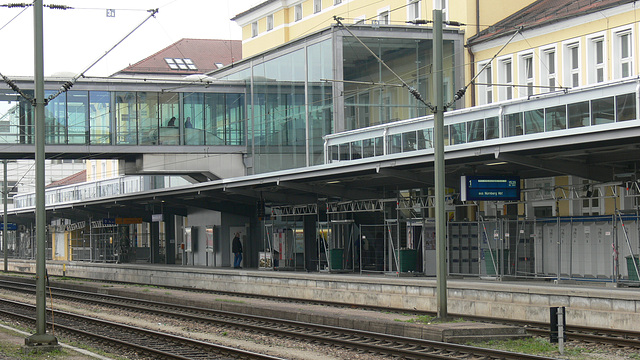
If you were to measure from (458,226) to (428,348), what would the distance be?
43.5 feet

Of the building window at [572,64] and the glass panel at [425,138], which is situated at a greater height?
the building window at [572,64]

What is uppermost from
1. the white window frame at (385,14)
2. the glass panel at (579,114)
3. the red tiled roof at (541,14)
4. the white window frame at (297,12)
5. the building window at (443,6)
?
the white window frame at (297,12)

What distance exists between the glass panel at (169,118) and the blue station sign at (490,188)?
21018mm

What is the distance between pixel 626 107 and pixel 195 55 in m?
62.4

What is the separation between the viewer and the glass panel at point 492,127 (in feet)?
98.9

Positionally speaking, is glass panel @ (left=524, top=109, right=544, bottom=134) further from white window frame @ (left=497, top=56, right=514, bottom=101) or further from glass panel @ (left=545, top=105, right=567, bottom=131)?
white window frame @ (left=497, top=56, right=514, bottom=101)

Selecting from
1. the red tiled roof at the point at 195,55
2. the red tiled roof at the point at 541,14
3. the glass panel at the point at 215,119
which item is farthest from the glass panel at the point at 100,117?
the red tiled roof at the point at 195,55

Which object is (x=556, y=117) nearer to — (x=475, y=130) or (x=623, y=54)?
(x=475, y=130)

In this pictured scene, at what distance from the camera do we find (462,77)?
129ft

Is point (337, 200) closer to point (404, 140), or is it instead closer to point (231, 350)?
point (404, 140)

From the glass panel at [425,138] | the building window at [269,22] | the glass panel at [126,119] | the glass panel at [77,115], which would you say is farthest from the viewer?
the building window at [269,22]

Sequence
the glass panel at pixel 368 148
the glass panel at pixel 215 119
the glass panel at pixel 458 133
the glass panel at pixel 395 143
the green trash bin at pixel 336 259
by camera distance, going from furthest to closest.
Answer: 1. the glass panel at pixel 215 119
2. the glass panel at pixel 368 148
3. the glass panel at pixel 395 143
4. the green trash bin at pixel 336 259
5. the glass panel at pixel 458 133

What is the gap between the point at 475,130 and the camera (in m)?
31.0

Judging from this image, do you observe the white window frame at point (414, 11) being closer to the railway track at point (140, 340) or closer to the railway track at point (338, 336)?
the railway track at point (338, 336)
